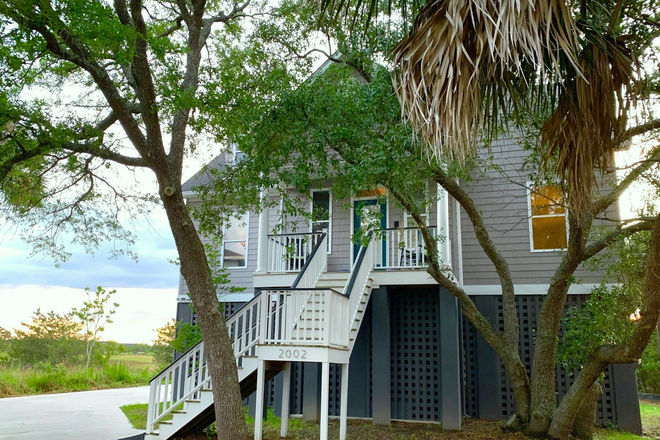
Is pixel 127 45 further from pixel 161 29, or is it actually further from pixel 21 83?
pixel 161 29

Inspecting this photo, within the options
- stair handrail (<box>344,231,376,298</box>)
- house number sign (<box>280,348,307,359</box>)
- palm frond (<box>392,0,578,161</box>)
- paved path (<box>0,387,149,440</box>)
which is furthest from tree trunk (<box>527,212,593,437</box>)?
paved path (<box>0,387,149,440</box>)

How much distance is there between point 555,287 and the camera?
9266mm

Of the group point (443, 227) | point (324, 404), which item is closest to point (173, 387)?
point (324, 404)

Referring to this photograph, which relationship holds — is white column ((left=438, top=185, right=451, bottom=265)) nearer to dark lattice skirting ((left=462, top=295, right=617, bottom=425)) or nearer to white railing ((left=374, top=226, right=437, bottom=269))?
white railing ((left=374, top=226, right=437, bottom=269))

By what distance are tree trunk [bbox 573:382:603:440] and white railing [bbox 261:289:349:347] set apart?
4.26m

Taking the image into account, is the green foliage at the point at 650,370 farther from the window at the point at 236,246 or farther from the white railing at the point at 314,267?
the window at the point at 236,246

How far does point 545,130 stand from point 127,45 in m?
5.61

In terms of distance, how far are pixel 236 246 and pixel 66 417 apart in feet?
18.8

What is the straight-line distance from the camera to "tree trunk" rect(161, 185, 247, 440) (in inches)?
314

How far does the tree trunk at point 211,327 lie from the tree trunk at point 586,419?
18.9ft

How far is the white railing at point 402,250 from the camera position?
1130 centimetres

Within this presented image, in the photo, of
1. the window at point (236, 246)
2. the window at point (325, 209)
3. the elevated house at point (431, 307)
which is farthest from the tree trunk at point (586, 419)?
the window at point (236, 246)

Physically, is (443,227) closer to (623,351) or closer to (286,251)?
(286,251)

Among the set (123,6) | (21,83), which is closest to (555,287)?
(123,6)
